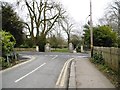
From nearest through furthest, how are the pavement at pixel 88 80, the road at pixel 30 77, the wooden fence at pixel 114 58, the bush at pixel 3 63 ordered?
the pavement at pixel 88 80
the road at pixel 30 77
the wooden fence at pixel 114 58
the bush at pixel 3 63

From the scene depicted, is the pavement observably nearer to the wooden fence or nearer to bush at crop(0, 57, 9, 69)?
the wooden fence

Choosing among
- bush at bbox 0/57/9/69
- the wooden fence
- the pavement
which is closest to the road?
the pavement

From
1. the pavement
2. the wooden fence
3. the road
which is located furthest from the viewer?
the wooden fence

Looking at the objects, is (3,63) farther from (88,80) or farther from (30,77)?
(88,80)

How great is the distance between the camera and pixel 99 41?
4112 cm

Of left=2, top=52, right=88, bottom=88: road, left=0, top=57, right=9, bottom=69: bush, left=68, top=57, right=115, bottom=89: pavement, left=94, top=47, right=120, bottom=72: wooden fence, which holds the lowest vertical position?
left=2, top=52, right=88, bottom=88: road

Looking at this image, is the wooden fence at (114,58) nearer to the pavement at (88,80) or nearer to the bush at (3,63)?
the pavement at (88,80)

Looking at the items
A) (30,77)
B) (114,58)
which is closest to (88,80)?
(114,58)

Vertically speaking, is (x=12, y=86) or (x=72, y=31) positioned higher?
(x=72, y=31)

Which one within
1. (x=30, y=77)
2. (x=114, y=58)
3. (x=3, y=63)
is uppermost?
(x=114, y=58)

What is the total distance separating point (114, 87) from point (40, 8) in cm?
5358

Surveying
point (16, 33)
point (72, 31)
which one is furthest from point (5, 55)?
point (72, 31)

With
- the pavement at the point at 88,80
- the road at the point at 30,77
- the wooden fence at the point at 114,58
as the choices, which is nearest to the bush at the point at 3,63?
the road at the point at 30,77

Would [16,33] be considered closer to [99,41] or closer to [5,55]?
[99,41]
